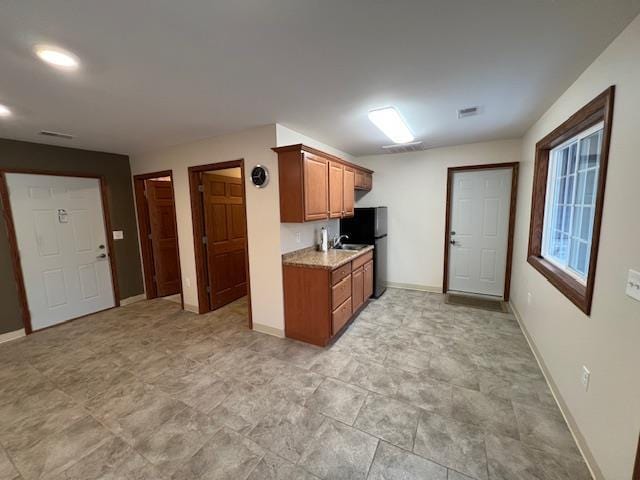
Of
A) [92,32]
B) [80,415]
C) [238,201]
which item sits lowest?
[80,415]

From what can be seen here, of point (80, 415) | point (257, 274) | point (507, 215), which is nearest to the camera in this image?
point (80, 415)

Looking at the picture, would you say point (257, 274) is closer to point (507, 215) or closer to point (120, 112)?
point (120, 112)

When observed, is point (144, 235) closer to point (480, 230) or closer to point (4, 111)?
point (4, 111)

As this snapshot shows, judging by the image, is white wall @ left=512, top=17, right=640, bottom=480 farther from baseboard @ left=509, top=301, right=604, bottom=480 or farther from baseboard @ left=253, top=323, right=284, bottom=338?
baseboard @ left=253, top=323, right=284, bottom=338

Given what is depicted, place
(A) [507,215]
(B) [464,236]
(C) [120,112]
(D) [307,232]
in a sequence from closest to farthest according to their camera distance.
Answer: (C) [120,112] → (D) [307,232] → (A) [507,215] → (B) [464,236]

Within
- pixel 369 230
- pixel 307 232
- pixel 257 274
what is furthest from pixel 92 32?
pixel 369 230

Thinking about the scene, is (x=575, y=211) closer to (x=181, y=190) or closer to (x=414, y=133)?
(x=414, y=133)

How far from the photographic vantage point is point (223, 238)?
13.3ft

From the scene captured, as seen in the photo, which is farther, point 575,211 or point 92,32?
point 575,211

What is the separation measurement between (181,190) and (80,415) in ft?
8.75

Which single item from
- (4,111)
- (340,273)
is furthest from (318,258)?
(4,111)

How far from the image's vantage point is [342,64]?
168 centimetres

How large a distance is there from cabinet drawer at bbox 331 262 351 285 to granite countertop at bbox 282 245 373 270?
0.07 m

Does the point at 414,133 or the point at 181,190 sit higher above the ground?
the point at 414,133
